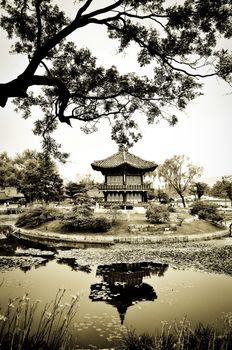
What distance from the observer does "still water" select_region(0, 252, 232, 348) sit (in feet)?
27.5

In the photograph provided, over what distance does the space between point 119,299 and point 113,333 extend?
2870 mm

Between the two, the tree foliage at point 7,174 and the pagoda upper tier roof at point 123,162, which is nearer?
the pagoda upper tier roof at point 123,162

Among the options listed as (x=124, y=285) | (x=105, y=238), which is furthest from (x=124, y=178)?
(x=124, y=285)

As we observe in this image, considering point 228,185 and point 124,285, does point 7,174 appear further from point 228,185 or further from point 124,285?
point 124,285

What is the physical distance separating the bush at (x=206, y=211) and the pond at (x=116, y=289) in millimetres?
17266

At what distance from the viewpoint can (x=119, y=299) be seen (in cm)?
1062

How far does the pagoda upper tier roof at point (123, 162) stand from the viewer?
4388cm

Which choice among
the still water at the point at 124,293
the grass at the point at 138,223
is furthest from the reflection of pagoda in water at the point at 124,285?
the grass at the point at 138,223

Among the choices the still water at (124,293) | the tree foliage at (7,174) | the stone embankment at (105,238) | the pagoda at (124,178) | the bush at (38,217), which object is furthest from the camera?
the tree foliage at (7,174)

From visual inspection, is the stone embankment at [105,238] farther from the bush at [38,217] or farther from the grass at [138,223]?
the bush at [38,217]

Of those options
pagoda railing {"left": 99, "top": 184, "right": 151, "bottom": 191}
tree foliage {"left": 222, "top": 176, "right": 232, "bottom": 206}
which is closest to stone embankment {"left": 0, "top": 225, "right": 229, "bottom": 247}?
pagoda railing {"left": 99, "top": 184, "right": 151, "bottom": 191}

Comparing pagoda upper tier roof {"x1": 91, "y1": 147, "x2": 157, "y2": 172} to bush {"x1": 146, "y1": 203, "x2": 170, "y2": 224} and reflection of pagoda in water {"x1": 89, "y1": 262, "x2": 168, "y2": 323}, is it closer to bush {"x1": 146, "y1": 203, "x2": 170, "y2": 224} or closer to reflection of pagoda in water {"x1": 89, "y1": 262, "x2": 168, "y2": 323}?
bush {"x1": 146, "y1": 203, "x2": 170, "y2": 224}

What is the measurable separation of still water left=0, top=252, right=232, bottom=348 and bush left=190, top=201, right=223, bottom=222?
1949 centimetres

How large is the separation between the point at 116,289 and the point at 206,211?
2527 centimetres
